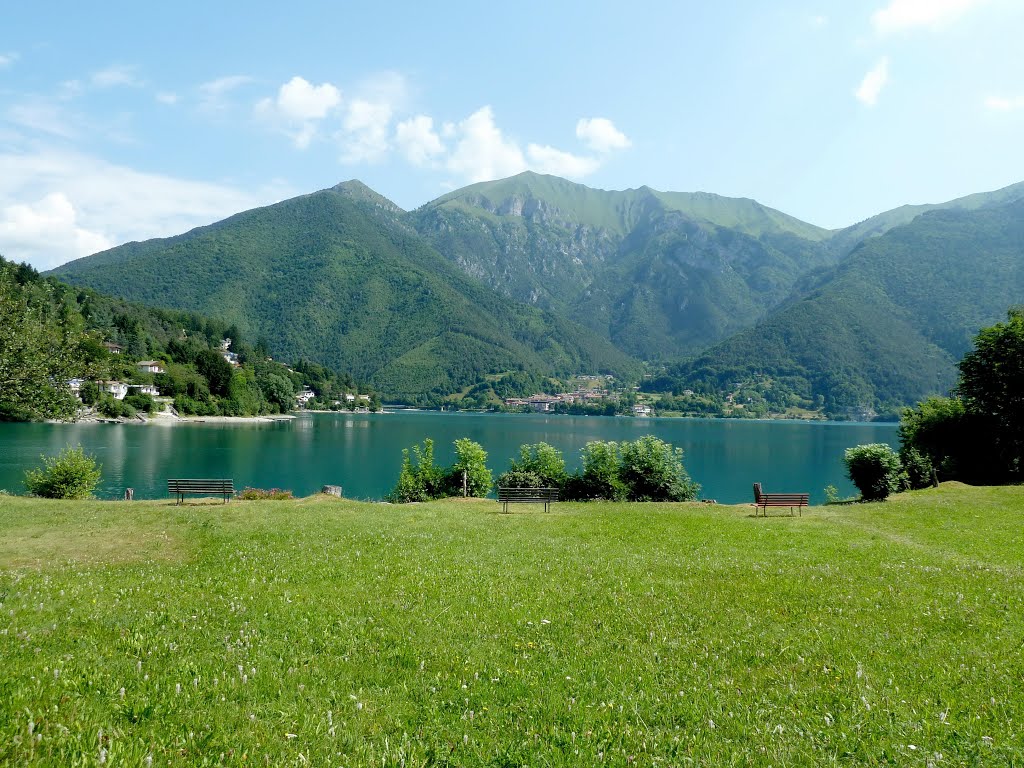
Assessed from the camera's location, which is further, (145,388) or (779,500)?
(145,388)

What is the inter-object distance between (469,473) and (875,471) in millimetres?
27054

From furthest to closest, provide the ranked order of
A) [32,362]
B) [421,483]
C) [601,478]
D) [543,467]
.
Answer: [421,483] → [543,467] → [601,478] → [32,362]

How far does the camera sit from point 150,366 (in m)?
172

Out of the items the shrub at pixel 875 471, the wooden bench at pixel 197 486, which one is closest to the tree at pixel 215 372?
the wooden bench at pixel 197 486

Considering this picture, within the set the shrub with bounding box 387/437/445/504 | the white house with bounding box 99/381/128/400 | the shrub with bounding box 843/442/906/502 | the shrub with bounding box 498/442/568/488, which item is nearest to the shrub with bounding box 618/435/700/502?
the shrub with bounding box 498/442/568/488

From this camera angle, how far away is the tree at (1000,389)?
141 feet

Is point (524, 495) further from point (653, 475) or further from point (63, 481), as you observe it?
point (63, 481)

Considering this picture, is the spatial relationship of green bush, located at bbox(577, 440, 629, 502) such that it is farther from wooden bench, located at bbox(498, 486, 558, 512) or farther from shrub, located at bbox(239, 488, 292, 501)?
shrub, located at bbox(239, 488, 292, 501)

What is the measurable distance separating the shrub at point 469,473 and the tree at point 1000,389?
125 ft

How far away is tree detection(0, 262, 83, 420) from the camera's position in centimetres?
2269

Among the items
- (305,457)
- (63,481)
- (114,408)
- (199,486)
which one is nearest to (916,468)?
(199,486)

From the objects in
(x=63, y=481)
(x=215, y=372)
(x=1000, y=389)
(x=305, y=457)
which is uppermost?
(x=215, y=372)

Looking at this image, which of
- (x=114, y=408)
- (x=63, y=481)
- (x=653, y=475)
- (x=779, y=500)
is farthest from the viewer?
(x=114, y=408)

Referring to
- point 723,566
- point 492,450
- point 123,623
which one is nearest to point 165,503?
point 123,623
